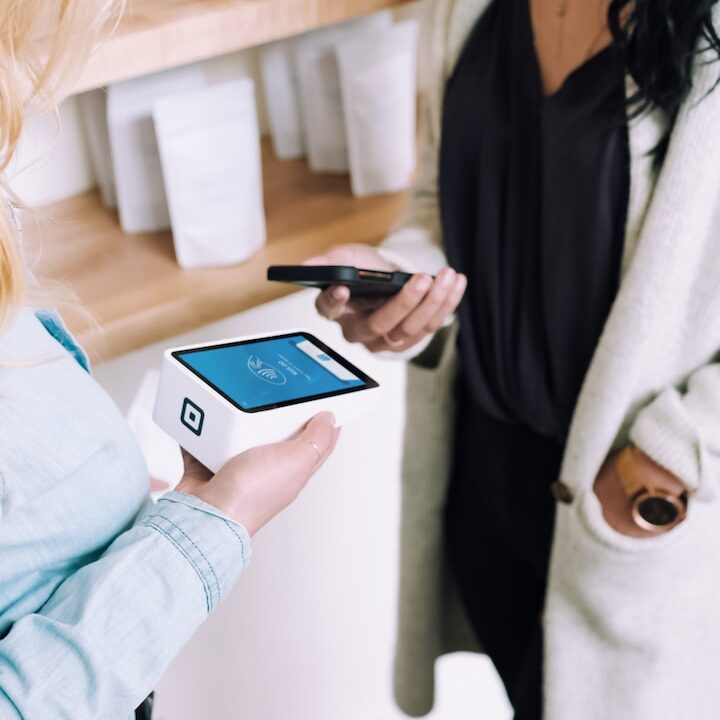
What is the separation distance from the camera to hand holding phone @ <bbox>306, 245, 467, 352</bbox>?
3.00 feet

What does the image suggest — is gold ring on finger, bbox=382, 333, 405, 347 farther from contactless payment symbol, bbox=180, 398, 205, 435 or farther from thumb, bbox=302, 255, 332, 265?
contactless payment symbol, bbox=180, 398, 205, 435

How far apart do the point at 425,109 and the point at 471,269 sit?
0.19 metres

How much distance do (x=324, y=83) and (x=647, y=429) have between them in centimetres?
60

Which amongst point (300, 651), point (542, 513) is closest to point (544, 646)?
point (542, 513)

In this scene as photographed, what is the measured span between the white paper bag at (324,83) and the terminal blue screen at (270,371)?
19.6 inches

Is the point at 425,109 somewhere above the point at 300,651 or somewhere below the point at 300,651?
above

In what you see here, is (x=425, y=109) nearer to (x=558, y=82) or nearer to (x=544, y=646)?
(x=558, y=82)

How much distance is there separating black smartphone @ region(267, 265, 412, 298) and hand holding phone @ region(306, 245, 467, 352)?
0.01m

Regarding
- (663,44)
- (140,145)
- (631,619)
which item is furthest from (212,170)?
(631,619)

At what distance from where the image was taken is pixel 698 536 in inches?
35.9

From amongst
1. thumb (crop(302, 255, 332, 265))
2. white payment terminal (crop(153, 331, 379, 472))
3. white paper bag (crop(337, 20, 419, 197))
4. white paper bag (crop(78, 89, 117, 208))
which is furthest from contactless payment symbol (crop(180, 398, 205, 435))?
white paper bag (crop(337, 20, 419, 197))

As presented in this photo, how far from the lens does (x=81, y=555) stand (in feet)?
2.08

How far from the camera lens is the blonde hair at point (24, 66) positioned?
56 cm

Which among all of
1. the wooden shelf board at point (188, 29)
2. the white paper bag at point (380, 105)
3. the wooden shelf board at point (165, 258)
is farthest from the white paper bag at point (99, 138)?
the white paper bag at point (380, 105)
